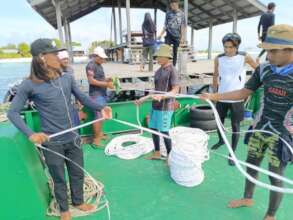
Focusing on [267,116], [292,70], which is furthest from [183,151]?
[292,70]

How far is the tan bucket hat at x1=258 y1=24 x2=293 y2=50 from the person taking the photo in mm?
1674

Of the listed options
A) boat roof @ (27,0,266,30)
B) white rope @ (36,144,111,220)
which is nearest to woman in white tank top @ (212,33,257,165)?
white rope @ (36,144,111,220)

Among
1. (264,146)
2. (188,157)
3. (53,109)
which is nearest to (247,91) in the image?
(264,146)

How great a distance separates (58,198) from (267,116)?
6.48 ft

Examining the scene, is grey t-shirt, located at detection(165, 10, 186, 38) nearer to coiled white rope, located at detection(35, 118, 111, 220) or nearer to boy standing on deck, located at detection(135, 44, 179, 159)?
boy standing on deck, located at detection(135, 44, 179, 159)

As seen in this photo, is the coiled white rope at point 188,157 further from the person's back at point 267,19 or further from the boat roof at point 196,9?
the boat roof at point 196,9

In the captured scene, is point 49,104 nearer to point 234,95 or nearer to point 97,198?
point 97,198

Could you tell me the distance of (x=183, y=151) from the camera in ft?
9.41

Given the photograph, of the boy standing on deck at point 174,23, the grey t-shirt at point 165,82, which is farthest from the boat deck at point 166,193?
the boy standing on deck at point 174,23

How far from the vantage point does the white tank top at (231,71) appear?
10.6 feet

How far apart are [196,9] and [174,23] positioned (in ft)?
29.3

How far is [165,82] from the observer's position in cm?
319

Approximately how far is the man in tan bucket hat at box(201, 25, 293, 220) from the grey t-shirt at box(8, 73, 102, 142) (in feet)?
3.97

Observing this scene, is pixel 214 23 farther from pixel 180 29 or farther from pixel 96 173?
pixel 96 173
